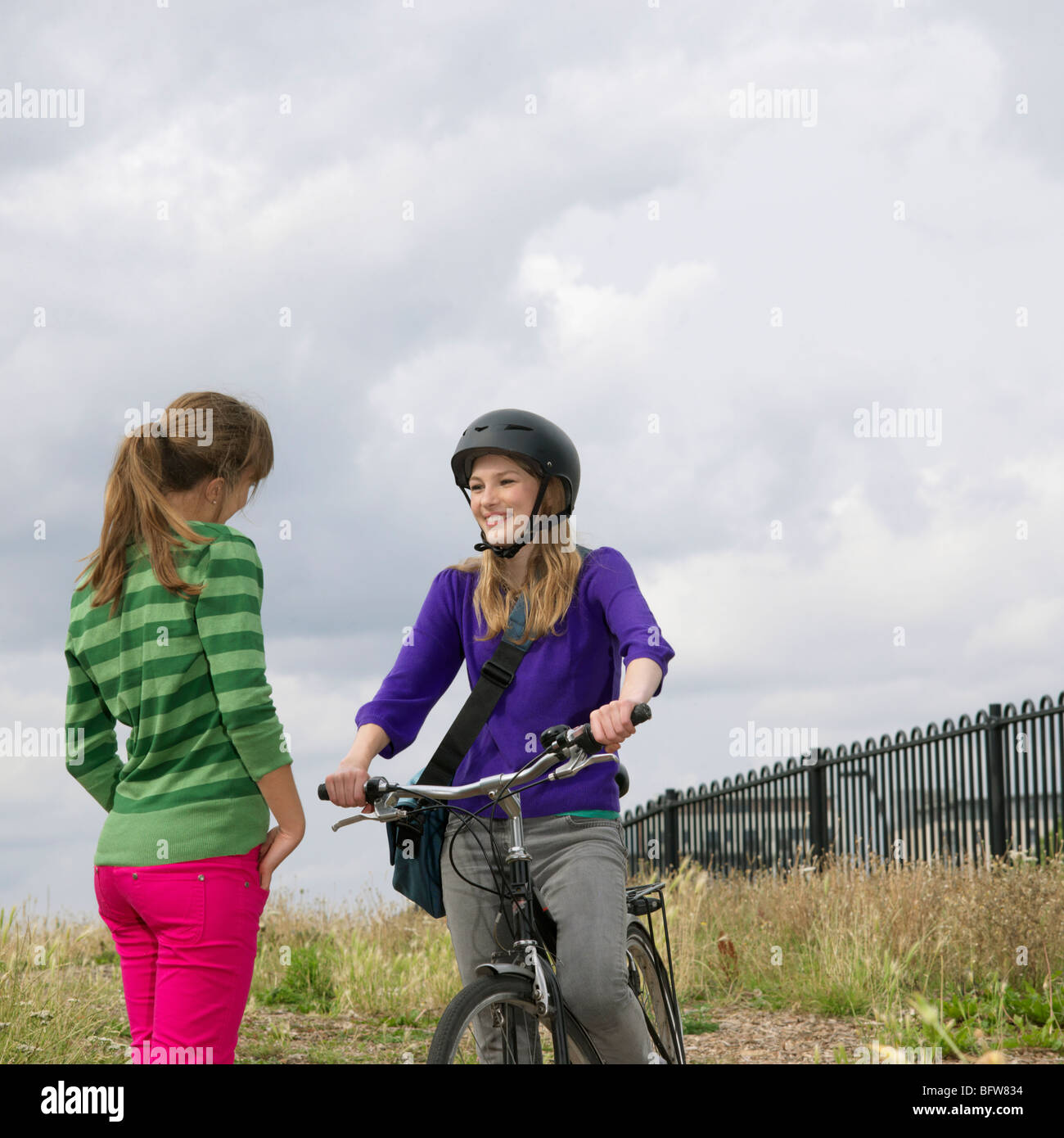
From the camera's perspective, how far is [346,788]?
337 cm

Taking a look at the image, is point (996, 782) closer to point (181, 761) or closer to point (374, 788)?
point (374, 788)

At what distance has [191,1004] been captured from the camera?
2.96 m

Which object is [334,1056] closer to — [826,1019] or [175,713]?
[826,1019]

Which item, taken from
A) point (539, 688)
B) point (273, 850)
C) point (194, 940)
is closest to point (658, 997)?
point (539, 688)

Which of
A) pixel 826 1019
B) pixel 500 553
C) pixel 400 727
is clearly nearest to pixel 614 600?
pixel 500 553

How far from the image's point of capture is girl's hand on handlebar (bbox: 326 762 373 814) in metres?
3.37

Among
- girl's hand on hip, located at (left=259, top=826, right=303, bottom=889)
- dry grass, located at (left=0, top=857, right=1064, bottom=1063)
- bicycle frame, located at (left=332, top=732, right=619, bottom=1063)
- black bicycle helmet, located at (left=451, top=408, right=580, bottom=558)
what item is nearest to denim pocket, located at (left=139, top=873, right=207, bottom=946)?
girl's hand on hip, located at (left=259, top=826, right=303, bottom=889)

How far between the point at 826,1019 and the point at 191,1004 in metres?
6.11

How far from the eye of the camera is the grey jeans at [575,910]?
11.1 feet

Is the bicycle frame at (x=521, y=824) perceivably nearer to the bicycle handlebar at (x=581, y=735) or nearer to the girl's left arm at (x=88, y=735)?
the bicycle handlebar at (x=581, y=735)

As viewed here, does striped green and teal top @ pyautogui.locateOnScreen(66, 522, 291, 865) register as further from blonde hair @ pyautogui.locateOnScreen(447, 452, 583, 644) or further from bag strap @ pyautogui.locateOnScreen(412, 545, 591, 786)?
blonde hair @ pyautogui.locateOnScreen(447, 452, 583, 644)

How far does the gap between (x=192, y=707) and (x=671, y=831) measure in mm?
16842

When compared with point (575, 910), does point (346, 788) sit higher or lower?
higher

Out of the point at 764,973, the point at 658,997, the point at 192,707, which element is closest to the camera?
the point at 192,707
